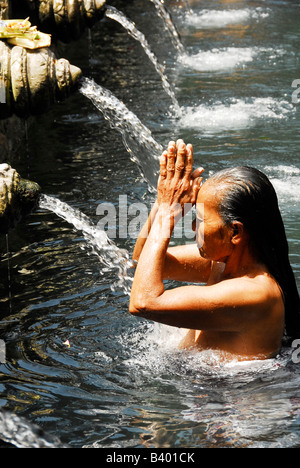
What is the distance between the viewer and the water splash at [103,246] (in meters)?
5.45

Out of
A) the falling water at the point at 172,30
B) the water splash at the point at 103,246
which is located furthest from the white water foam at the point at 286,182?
the falling water at the point at 172,30

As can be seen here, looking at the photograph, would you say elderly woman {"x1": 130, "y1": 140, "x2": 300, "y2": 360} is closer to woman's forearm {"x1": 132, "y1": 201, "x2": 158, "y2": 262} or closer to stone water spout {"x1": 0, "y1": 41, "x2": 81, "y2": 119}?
woman's forearm {"x1": 132, "y1": 201, "x2": 158, "y2": 262}

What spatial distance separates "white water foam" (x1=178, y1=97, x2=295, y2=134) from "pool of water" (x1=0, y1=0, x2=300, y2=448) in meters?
0.02

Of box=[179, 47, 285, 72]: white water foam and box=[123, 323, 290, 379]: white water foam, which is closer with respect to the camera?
box=[123, 323, 290, 379]: white water foam

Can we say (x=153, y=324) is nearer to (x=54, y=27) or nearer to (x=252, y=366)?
(x=252, y=366)

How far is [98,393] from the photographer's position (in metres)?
4.04

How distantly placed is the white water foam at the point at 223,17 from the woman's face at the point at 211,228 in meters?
11.8

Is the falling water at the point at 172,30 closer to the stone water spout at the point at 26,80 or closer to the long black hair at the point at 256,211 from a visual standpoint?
the stone water spout at the point at 26,80

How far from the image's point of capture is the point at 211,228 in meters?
3.57

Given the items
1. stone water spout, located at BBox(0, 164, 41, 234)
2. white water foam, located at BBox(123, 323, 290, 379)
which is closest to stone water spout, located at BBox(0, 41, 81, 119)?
stone water spout, located at BBox(0, 164, 41, 234)

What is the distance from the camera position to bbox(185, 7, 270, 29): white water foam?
15.0m
